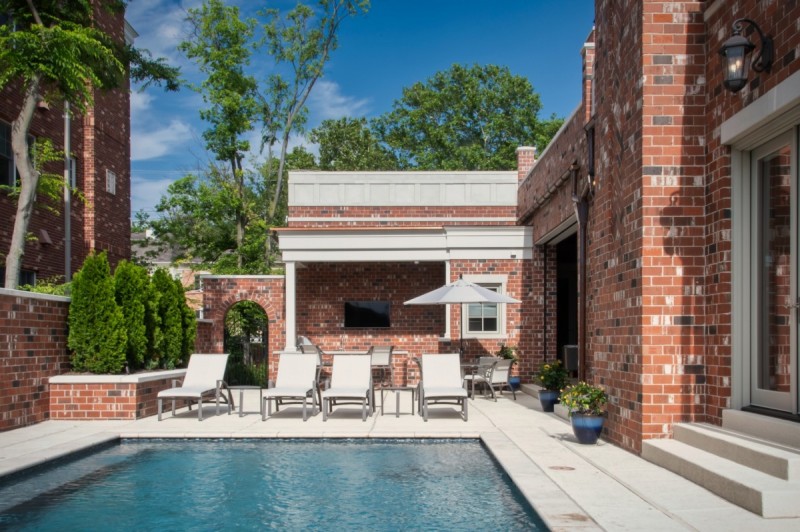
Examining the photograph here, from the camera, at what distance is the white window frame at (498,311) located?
54.0 ft

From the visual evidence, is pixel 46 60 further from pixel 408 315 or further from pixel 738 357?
pixel 738 357

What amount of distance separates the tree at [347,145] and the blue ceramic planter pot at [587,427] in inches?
1232

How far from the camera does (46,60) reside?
1320cm

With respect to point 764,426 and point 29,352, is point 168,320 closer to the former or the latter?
point 29,352

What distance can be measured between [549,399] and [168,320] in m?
6.70

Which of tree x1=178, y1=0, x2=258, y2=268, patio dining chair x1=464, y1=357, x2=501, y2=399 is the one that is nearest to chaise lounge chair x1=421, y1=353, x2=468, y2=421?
patio dining chair x1=464, y1=357, x2=501, y2=399

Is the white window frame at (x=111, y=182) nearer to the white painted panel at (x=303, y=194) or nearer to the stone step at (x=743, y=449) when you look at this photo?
the white painted panel at (x=303, y=194)

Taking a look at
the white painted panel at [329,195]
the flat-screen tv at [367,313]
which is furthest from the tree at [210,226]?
the flat-screen tv at [367,313]

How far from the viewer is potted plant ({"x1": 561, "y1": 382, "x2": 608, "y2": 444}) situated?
315 inches

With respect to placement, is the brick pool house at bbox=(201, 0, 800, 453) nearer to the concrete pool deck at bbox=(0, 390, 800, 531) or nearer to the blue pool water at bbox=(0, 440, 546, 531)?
the concrete pool deck at bbox=(0, 390, 800, 531)

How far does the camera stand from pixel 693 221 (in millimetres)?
7023

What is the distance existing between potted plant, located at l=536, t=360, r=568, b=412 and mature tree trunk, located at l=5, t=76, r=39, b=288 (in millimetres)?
9122

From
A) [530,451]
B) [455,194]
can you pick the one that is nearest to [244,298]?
[455,194]

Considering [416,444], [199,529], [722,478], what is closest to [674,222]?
[722,478]
